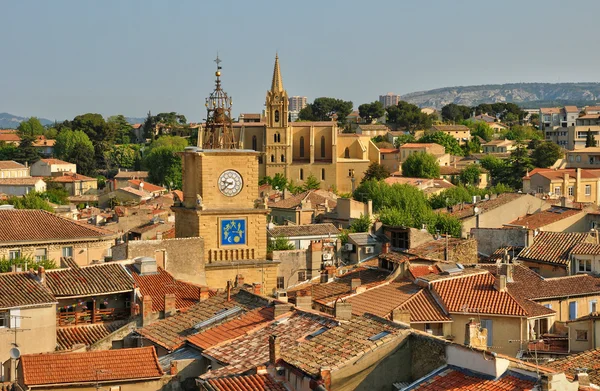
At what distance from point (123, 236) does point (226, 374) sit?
33789 millimetres

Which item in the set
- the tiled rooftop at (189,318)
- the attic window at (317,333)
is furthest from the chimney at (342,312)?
the tiled rooftop at (189,318)

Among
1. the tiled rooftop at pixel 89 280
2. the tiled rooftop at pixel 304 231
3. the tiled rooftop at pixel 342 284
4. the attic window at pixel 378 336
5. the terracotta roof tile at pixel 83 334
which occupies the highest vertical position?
the attic window at pixel 378 336

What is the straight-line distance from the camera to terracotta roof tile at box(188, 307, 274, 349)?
23594mm

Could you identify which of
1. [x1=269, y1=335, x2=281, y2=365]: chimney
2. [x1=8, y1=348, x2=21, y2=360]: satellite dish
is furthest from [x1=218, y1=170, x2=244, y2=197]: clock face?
[x1=269, y1=335, x2=281, y2=365]: chimney

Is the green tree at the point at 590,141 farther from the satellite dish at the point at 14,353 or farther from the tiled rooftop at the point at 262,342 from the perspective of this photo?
the tiled rooftop at the point at 262,342

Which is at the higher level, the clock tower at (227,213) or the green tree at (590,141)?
the clock tower at (227,213)

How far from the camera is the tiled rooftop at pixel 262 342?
68.8 feet

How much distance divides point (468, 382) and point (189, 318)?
415 inches

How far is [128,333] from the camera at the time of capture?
28.0 meters

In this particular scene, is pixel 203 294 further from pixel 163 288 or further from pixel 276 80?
pixel 276 80

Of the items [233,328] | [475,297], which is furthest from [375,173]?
[233,328]

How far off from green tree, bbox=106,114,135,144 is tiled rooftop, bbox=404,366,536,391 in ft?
482

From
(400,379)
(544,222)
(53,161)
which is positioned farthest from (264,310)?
(53,161)

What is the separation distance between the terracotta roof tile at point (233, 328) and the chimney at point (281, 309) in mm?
153
